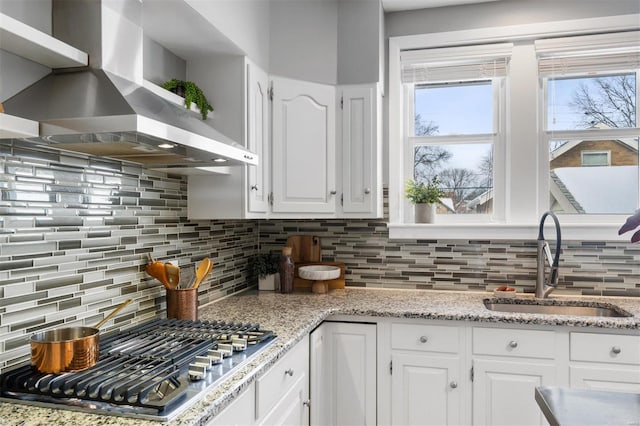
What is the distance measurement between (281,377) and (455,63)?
221 cm

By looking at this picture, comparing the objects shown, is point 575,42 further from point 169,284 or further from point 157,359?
point 157,359

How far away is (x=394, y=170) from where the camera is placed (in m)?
3.08

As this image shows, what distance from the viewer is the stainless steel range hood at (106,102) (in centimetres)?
130

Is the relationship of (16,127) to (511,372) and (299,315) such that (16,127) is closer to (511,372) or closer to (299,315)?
(299,315)

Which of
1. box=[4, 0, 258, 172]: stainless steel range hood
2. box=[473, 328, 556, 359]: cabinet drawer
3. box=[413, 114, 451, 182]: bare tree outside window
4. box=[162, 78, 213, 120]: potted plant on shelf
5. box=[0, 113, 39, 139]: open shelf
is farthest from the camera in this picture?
box=[413, 114, 451, 182]: bare tree outside window

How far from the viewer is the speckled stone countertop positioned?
119cm

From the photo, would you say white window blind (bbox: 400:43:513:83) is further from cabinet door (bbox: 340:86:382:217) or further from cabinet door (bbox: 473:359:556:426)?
cabinet door (bbox: 473:359:556:426)

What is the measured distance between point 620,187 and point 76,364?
2949mm

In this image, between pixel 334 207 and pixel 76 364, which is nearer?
pixel 76 364

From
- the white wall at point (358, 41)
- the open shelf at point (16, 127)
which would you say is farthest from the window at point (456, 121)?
the open shelf at point (16, 127)

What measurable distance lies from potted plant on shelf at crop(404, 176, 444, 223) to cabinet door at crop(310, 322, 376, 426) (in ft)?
2.80

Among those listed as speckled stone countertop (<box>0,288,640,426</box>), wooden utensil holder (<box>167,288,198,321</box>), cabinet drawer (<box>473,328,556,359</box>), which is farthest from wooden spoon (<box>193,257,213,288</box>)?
cabinet drawer (<box>473,328,556,359</box>)

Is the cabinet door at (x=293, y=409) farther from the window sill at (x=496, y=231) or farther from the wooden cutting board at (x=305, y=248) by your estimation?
the window sill at (x=496, y=231)

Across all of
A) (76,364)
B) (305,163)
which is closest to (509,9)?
(305,163)
